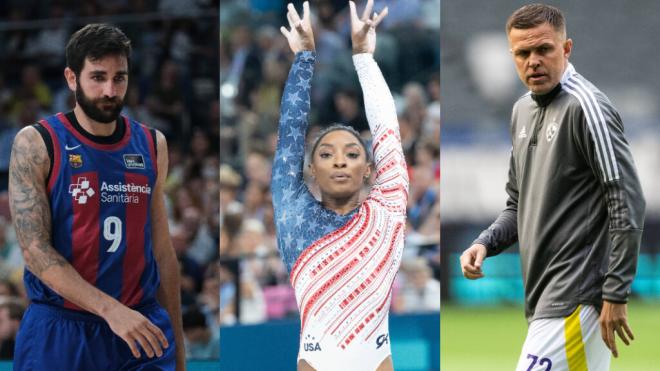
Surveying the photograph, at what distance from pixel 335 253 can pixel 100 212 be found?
3.35ft

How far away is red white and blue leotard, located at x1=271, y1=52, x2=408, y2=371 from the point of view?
450 cm

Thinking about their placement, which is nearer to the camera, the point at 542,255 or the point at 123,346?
the point at 542,255

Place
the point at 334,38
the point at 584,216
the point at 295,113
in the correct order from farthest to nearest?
1. the point at 334,38
2. the point at 295,113
3. the point at 584,216

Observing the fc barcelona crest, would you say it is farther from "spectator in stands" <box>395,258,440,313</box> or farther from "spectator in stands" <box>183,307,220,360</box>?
"spectator in stands" <box>183,307,220,360</box>

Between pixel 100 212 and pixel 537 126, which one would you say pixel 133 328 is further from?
pixel 537 126

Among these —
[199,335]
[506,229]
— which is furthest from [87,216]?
[199,335]

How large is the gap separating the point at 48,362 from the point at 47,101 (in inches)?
389

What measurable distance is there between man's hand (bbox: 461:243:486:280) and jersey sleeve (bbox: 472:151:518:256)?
0.25 ft

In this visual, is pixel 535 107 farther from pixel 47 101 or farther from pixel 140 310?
pixel 47 101

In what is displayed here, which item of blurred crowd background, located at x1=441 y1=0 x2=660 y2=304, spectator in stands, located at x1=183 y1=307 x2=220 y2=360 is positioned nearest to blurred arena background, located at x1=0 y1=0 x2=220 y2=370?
spectator in stands, located at x1=183 y1=307 x2=220 y2=360

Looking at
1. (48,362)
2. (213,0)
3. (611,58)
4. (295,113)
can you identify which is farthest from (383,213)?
(611,58)

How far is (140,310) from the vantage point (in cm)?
438

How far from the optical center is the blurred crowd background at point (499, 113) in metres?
14.6

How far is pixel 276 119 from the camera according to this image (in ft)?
22.3
